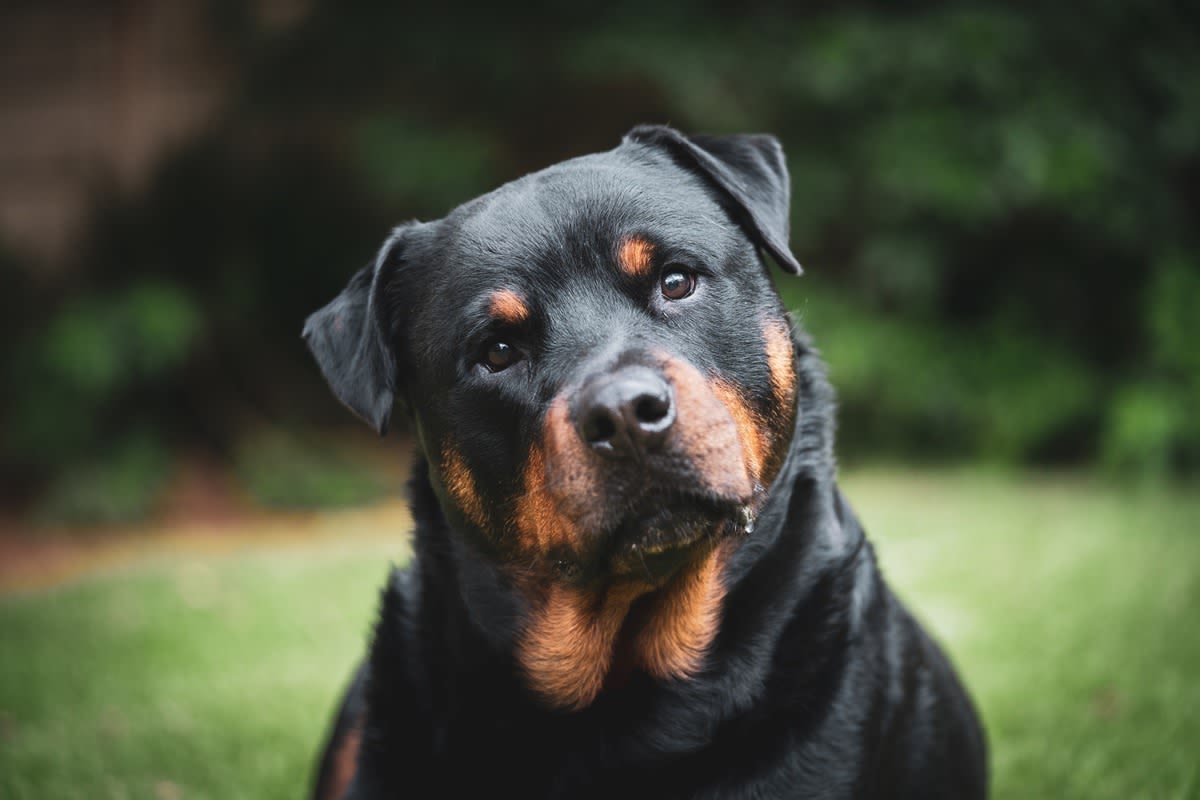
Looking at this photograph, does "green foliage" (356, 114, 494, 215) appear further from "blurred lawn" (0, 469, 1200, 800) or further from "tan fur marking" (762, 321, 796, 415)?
"tan fur marking" (762, 321, 796, 415)

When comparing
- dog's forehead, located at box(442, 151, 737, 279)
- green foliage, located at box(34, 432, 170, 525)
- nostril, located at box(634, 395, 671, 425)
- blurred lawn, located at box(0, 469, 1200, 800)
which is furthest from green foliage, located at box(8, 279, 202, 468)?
nostril, located at box(634, 395, 671, 425)

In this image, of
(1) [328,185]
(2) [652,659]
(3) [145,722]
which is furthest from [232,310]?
(2) [652,659]

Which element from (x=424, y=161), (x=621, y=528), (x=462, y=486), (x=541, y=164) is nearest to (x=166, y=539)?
(x=424, y=161)

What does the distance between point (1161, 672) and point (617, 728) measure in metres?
2.41

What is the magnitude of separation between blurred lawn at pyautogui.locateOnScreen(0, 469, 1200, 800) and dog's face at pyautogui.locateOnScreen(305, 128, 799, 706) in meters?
1.47

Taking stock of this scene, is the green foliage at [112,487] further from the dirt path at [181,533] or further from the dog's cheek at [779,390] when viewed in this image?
the dog's cheek at [779,390]

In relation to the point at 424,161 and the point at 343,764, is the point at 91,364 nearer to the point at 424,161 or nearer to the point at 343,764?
the point at 424,161

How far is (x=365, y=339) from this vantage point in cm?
245

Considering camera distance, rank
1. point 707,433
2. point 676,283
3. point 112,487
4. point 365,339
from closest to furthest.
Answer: point 707,433 < point 676,283 < point 365,339 < point 112,487

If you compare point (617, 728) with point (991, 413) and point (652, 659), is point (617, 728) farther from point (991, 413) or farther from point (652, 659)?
point (991, 413)

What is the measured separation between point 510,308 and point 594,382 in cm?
38

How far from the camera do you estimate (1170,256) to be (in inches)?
280

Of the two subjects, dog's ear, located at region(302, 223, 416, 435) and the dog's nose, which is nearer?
the dog's nose

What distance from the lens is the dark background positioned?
743 centimetres
